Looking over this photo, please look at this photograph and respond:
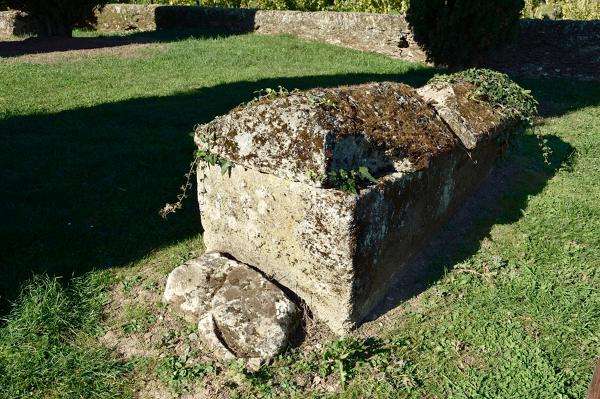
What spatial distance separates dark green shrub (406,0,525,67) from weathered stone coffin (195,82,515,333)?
25.0ft

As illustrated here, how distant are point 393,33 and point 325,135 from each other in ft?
38.1

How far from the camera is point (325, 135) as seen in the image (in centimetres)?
306

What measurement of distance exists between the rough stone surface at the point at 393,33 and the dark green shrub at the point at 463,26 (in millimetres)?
923

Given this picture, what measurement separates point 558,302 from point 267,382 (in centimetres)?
237

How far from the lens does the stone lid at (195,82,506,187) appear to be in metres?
3.12

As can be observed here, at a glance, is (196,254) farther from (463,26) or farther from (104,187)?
(463,26)

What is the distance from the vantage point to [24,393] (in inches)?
115

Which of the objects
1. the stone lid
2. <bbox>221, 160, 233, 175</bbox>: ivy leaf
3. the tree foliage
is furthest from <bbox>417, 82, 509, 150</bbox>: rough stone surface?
the tree foliage

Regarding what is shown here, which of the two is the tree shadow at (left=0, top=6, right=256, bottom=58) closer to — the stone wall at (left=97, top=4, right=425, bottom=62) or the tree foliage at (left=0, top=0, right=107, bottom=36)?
the stone wall at (left=97, top=4, right=425, bottom=62)

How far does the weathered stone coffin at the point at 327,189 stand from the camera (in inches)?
124

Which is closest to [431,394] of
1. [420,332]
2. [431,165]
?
[420,332]

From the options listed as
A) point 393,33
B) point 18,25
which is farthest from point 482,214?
point 18,25

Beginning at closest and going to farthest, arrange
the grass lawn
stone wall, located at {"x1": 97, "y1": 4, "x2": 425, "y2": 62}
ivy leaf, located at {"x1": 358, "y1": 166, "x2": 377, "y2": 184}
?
the grass lawn, ivy leaf, located at {"x1": 358, "y1": 166, "x2": 377, "y2": 184}, stone wall, located at {"x1": 97, "y1": 4, "x2": 425, "y2": 62}

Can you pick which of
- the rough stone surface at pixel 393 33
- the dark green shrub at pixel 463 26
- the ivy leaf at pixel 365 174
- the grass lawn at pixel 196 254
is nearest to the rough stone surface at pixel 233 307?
the grass lawn at pixel 196 254
